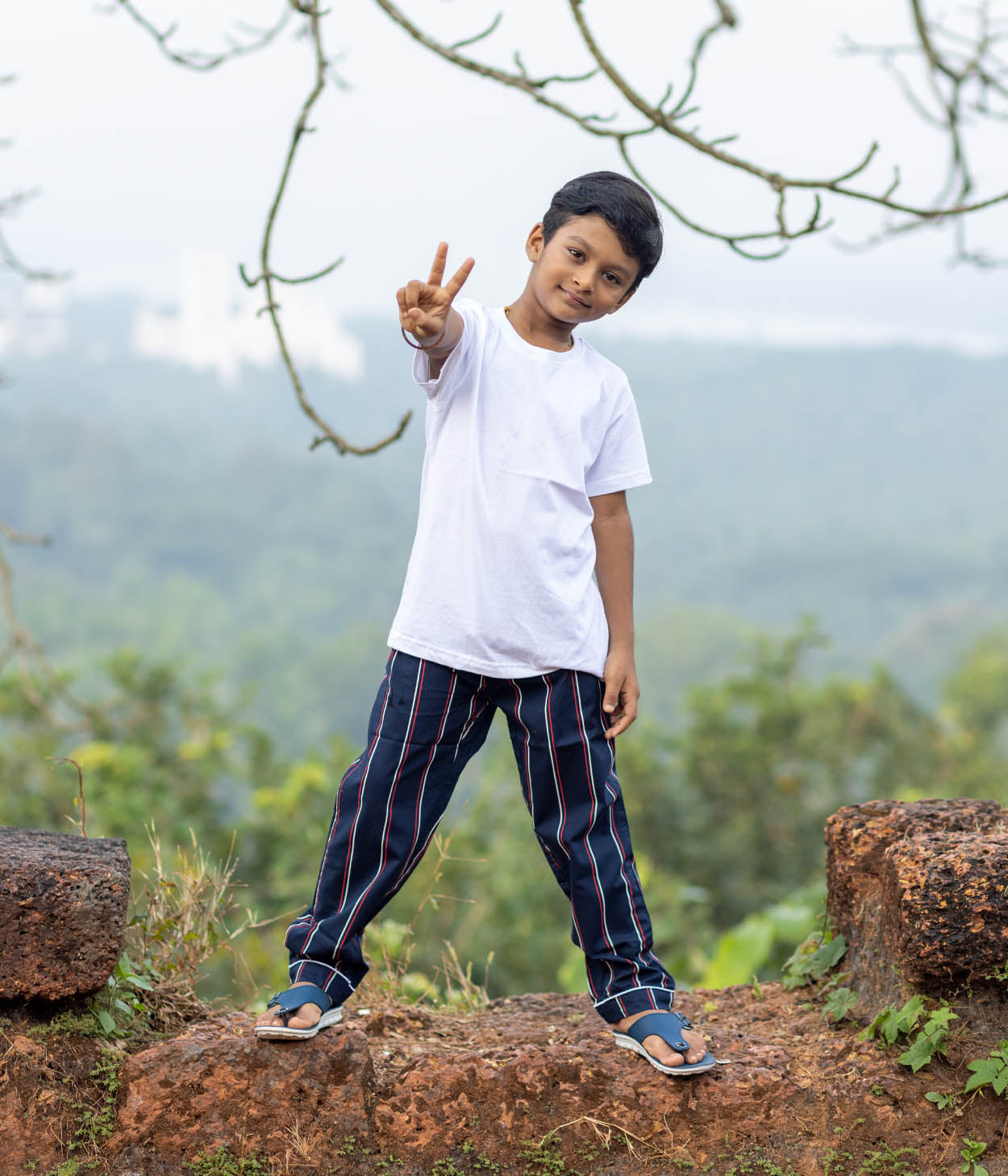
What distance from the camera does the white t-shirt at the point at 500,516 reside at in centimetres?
204

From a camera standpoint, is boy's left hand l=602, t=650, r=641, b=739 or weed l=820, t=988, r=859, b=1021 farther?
weed l=820, t=988, r=859, b=1021

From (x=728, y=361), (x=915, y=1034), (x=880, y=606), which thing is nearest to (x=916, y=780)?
(x=915, y=1034)

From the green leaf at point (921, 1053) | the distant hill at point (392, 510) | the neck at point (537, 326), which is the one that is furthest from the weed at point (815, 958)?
the distant hill at point (392, 510)

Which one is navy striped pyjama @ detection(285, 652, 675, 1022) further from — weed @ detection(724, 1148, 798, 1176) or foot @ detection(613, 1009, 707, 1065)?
weed @ detection(724, 1148, 798, 1176)

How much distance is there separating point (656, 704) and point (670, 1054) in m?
33.0

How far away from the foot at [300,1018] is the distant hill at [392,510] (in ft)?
97.7

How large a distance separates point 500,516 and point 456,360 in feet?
0.92

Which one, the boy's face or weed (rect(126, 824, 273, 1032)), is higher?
the boy's face

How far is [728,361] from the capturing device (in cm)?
6938

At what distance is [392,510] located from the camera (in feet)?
165

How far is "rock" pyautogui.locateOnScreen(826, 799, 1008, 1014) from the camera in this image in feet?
6.86

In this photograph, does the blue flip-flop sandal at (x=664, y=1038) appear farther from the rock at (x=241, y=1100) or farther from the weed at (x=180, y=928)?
the weed at (x=180, y=928)

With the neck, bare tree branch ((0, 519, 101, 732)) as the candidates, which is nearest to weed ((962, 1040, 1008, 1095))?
the neck

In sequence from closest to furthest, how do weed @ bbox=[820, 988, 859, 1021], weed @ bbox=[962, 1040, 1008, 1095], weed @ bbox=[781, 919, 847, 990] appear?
weed @ bbox=[962, 1040, 1008, 1095] → weed @ bbox=[820, 988, 859, 1021] → weed @ bbox=[781, 919, 847, 990]
